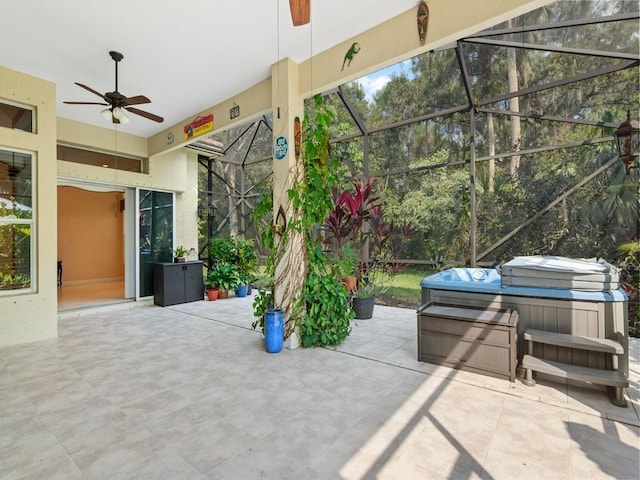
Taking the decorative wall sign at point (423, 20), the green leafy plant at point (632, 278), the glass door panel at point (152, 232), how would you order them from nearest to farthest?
the decorative wall sign at point (423, 20), the green leafy plant at point (632, 278), the glass door panel at point (152, 232)

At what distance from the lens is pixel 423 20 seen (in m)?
2.89

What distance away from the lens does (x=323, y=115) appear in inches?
142

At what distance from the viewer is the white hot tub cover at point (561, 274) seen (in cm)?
271

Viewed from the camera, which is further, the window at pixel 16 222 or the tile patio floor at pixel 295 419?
the window at pixel 16 222

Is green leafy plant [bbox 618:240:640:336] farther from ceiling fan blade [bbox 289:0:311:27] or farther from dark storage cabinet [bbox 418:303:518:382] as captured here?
ceiling fan blade [bbox 289:0:311:27]

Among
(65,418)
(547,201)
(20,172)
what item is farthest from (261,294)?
(547,201)

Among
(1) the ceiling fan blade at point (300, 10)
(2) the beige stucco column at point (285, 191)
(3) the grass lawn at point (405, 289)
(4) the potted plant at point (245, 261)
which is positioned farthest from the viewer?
(4) the potted plant at point (245, 261)

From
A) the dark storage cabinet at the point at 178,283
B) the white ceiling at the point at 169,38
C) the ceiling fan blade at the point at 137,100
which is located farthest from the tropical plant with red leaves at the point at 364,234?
the dark storage cabinet at the point at 178,283

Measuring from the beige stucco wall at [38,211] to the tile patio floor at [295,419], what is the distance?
0.56m

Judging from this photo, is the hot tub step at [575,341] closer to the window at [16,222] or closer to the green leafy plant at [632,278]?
the green leafy plant at [632,278]

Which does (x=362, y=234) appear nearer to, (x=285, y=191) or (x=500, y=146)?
(x=285, y=191)

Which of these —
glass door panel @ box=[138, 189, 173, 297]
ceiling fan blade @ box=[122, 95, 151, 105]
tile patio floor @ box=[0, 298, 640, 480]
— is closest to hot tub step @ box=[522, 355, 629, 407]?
tile patio floor @ box=[0, 298, 640, 480]

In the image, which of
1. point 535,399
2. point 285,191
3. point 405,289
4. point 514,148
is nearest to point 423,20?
point 285,191

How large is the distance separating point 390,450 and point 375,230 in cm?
380
